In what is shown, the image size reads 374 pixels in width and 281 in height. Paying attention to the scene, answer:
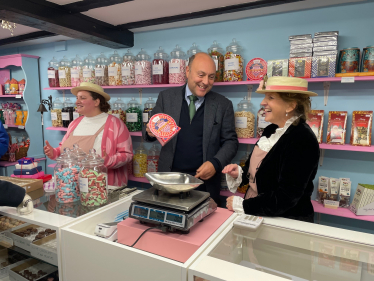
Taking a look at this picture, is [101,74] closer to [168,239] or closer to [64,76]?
[64,76]

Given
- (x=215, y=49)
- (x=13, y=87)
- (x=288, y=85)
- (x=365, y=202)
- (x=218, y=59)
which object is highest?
(x=215, y=49)

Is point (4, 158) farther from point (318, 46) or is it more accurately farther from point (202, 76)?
point (318, 46)

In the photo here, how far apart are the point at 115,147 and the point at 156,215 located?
1603 millimetres

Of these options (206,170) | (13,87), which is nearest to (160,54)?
(206,170)

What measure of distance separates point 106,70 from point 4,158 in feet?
7.40

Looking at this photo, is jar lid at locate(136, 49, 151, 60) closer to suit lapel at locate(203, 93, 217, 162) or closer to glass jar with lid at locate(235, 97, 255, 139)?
suit lapel at locate(203, 93, 217, 162)

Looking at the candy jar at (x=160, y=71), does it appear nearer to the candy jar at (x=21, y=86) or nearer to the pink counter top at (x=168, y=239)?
the pink counter top at (x=168, y=239)

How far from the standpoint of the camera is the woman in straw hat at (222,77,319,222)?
4.53 feet

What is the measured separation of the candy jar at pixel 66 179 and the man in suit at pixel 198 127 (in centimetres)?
85

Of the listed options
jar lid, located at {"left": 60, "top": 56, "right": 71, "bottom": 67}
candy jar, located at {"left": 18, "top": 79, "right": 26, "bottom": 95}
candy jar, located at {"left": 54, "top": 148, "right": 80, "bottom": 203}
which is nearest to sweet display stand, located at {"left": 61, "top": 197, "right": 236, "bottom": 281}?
candy jar, located at {"left": 54, "top": 148, "right": 80, "bottom": 203}

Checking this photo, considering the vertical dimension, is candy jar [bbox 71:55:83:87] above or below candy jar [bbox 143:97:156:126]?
above

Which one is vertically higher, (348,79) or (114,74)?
(114,74)

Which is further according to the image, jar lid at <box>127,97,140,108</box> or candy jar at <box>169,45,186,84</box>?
jar lid at <box>127,97,140,108</box>

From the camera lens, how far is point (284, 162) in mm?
1438
